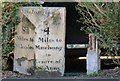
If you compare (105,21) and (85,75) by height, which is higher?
(105,21)

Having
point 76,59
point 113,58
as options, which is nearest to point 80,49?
point 76,59

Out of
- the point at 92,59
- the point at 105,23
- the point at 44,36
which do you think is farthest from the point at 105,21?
the point at 44,36

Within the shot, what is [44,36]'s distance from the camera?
6.86 meters

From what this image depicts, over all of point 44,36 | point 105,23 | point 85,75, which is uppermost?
point 105,23

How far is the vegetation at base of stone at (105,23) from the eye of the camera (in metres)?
6.43

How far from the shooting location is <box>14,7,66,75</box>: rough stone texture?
6859 millimetres

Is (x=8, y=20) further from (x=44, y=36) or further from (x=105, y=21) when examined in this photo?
(x=105, y=21)

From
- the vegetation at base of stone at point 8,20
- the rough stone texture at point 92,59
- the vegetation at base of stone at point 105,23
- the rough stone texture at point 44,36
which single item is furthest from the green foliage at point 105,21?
the vegetation at base of stone at point 8,20

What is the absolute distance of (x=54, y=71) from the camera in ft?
22.7

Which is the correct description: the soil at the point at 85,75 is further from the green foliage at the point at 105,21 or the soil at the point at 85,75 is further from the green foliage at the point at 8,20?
the green foliage at the point at 105,21

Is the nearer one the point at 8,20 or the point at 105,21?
the point at 105,21

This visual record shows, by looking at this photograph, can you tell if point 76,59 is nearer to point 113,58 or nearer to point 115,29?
point 113,58

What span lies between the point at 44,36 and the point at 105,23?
116 cm

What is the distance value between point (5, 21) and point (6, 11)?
0.19 m
